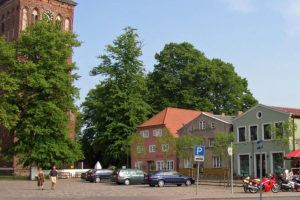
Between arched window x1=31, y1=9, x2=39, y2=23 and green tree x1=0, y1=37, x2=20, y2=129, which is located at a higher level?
arched window x1=31, y1=9, x2=39, y2=23

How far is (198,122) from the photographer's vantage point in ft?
166

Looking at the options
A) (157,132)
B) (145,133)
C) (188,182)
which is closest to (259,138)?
(188,182)

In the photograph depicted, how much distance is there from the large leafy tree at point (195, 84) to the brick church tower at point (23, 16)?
14576 mm

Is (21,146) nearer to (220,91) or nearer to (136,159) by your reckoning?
(136,159)

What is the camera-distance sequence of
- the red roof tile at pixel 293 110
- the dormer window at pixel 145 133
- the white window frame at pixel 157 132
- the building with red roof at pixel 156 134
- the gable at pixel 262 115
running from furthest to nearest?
1. the dormer window at pixel 145 133
2. the white window frame at pixel 157 132
3. the building with red roof at pixel 156 134
4. the gable at pixel 262 115
5. the red roof tile at pixel 293 110

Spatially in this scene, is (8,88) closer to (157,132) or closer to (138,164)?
(157,132)

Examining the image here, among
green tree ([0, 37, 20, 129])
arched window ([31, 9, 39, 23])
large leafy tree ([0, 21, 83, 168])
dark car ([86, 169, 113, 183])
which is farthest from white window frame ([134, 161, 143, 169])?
arched window ([31, 9, 39, 23])

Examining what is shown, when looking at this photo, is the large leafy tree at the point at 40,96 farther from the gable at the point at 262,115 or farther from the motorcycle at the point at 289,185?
the motorcycle at the point at 289,185

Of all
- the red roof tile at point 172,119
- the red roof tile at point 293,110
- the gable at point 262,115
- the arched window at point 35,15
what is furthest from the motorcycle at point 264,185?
the arched window at point 35,15

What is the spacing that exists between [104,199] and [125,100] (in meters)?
33.8

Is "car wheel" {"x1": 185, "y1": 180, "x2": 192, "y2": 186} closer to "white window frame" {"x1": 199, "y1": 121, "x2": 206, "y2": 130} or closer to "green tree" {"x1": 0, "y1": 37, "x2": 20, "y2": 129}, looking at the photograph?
"white window frame" {"x1": 199, "y1": 121, "x2": 206, "y2": 130}

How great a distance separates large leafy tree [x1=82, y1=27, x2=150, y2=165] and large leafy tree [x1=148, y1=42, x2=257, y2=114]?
8.09 metres

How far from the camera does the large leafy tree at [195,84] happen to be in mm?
63875

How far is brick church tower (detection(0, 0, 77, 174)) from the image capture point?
59.5 meters
